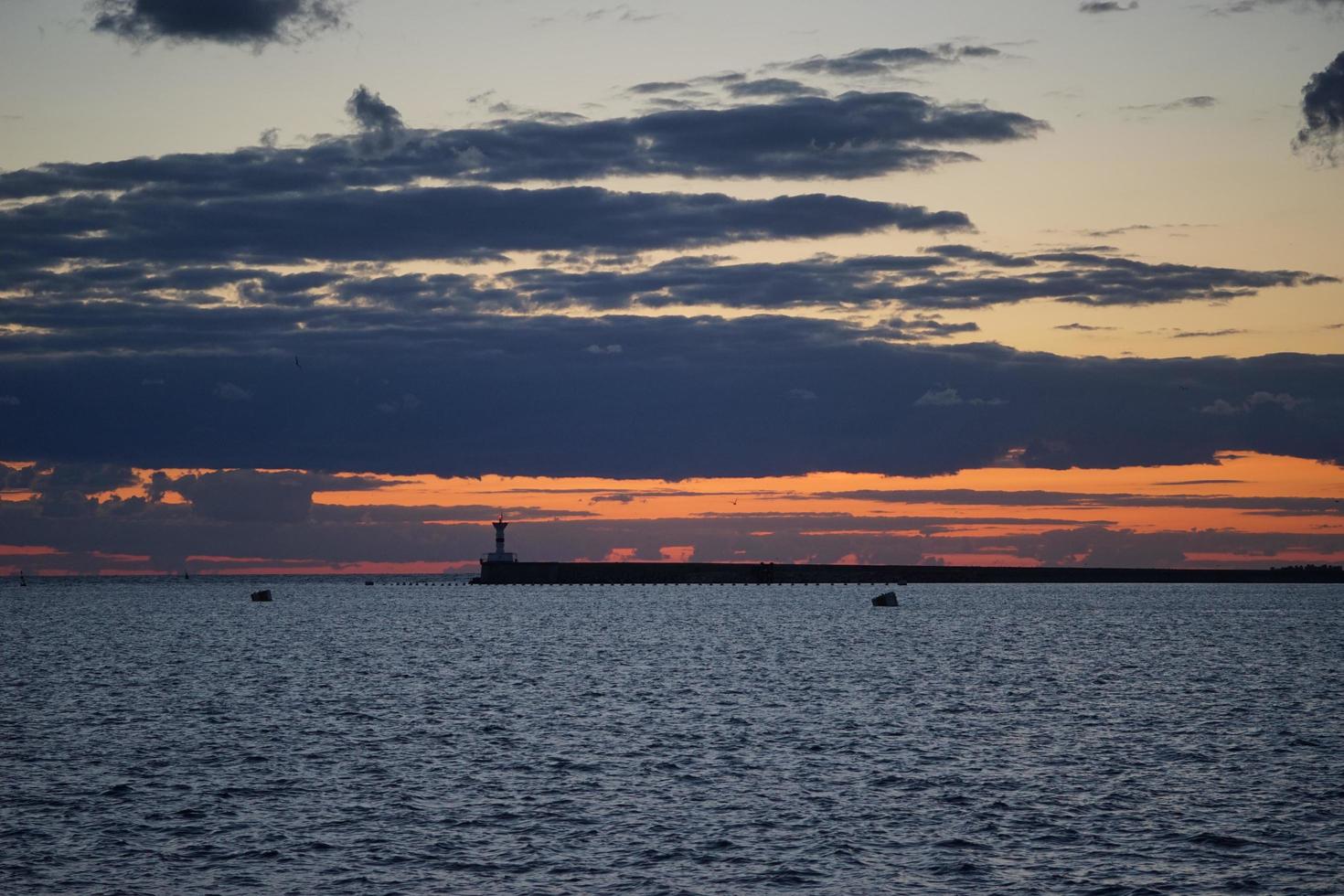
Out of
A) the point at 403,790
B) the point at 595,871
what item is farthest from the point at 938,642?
the point at 595,871

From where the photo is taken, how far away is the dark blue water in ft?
106

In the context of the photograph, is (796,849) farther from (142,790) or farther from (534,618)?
(534,618)

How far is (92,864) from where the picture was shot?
3238 cm

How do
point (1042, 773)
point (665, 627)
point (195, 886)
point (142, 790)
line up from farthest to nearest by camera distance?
point (665, 627) < point (1042, 773) < point (142, 790) < point (195, 886)

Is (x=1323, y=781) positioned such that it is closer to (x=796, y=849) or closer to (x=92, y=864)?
(x=796, y=849)

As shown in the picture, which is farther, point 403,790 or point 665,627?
point 665,627

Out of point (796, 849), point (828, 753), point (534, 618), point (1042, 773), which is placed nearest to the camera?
point (796, 849)

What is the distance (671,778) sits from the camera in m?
45.3

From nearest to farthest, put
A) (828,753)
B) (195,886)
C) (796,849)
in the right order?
(195,886) < (796,849) < (828,753)

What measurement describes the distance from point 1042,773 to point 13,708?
4965 cm

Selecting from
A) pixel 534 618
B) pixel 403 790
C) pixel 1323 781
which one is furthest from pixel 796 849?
pixel 534 618

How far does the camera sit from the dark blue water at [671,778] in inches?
1275

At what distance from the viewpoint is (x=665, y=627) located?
6383 inches

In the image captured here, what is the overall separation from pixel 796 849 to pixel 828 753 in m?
17.0
